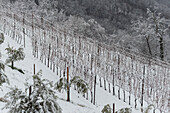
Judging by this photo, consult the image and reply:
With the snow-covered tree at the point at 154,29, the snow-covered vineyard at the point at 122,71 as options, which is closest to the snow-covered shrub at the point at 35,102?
the snow-covered vineyard at the point at 122,71

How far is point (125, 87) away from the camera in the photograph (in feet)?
30.4

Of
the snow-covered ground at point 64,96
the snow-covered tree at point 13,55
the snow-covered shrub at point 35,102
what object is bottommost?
the snow-covered ground at point 64,96

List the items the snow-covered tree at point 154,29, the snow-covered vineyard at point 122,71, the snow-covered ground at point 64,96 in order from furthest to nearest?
the snow-covered tree at point 154,29 → the snow-covered vineyard at point 122,71 → the snow-covered ground at point 64,96

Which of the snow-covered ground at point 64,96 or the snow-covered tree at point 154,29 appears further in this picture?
the snow-covered tree at point 154,29

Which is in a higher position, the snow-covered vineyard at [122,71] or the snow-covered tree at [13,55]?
the snow-covered tree at [13,55]

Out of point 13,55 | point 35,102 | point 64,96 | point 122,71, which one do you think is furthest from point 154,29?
point 35,102

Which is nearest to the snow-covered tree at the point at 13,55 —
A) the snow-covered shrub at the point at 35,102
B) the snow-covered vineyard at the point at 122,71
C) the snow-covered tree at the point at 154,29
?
the snow-covered vineyard at the point at 122,71

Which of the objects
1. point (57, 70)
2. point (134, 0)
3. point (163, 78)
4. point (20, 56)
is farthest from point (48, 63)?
point (134, 0)

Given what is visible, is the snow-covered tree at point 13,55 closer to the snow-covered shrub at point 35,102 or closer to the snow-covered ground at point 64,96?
the snow-covered ground at point 64,96

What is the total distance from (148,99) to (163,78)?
1067 mm

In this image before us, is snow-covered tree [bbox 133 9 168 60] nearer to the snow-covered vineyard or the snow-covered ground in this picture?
the snow-covered vineyard

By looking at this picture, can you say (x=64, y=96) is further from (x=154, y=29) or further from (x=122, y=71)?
(x=154, y=29)

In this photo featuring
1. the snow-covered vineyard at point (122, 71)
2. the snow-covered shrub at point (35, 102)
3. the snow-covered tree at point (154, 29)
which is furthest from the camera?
the snow-covered tree at point (154, 29)

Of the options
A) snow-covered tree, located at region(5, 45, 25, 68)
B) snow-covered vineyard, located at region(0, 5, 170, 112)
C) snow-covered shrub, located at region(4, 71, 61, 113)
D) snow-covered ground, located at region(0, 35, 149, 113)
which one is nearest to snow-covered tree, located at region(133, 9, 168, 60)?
snow-covered vineyard, located at region(0, 5, 170, 112)
